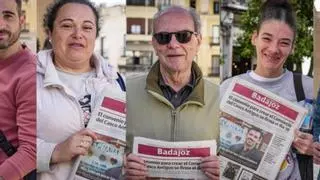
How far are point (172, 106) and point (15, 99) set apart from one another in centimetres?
70

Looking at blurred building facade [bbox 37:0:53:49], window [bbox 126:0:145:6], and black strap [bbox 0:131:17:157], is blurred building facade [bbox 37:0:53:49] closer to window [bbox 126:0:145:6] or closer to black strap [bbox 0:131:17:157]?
window [bbox 126:0:145:6]

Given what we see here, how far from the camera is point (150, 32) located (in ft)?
7.40

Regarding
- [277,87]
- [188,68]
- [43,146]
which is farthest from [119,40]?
[277,87]

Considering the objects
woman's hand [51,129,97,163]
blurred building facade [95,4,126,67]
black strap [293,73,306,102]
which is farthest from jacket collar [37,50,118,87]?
black strap [293,73,306,102]

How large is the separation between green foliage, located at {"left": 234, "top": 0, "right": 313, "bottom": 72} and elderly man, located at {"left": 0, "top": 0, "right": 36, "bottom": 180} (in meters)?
0.95

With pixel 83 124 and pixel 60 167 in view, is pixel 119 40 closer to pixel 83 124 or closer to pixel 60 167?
pixel 83 124

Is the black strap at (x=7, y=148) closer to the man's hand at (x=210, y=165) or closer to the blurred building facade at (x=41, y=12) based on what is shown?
the blurred building facade at (x=41, y=12)

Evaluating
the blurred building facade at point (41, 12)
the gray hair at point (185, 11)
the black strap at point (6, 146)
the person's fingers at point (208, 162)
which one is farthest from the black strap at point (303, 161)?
the black strap at point (6, 146)

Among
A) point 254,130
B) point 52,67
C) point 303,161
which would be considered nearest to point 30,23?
point 52,67

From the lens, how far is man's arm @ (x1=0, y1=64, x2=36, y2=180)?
232cm

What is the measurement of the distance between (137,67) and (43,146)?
0.54 meters

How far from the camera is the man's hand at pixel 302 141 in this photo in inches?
92.7

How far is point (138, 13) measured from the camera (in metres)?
→ 2.29

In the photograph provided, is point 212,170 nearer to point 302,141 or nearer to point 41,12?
point 302,141
